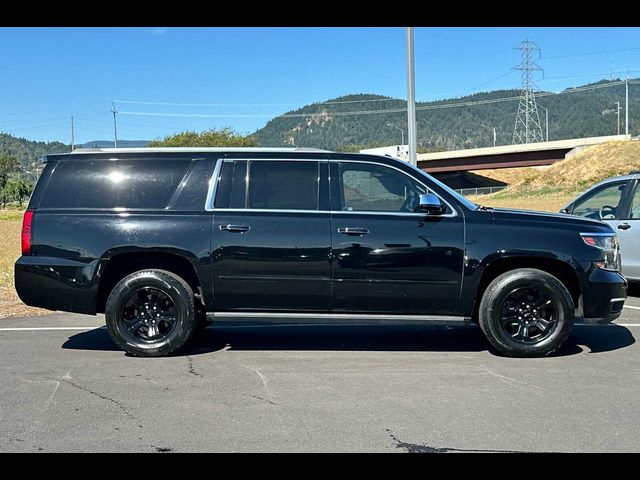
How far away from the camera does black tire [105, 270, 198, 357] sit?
21.7ft

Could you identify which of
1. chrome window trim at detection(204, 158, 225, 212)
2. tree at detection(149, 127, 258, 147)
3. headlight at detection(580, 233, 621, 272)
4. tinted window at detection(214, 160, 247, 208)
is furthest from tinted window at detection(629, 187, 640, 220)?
tree at detection(149, 127, 258, 147)

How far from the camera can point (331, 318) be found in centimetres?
663

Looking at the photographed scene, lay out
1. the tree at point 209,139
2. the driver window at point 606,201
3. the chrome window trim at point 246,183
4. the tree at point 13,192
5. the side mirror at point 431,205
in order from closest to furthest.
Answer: the side mirror at point 431,205 → the chrome window trim at point 246,183 → the driver window at point 606,201 → the tree at point 209,139 → the tree at point 13,192

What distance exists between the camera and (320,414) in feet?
16.1

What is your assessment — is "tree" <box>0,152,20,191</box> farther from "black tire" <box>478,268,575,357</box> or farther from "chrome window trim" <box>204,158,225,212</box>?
"black tire" <box>478,268,575,357</box>

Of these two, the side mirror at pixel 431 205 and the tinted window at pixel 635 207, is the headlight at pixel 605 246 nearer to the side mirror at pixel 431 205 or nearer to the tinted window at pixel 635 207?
the side mirror at pixel 431 205

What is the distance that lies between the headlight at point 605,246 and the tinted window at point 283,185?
8.57 ft

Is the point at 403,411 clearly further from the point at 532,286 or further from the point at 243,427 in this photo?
the point at 532,286

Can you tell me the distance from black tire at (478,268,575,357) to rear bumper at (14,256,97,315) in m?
3.78

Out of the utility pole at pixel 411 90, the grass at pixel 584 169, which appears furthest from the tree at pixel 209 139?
the utility pole at pixel 411 90

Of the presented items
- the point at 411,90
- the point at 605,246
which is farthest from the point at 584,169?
the point at 605,246

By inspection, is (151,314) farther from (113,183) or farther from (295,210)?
(295,210)

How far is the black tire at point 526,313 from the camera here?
6.47 meters
